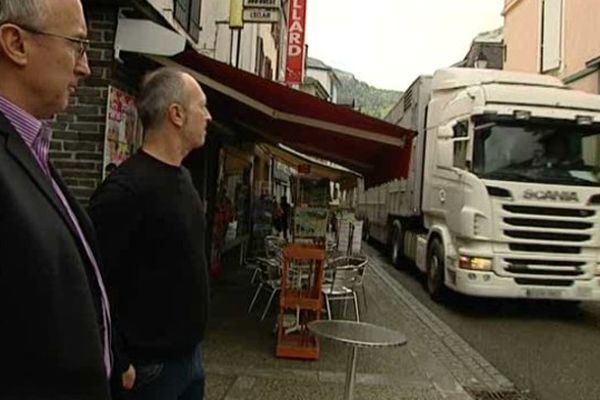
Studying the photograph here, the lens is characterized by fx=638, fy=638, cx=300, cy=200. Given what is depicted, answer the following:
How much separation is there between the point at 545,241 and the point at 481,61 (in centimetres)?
2307

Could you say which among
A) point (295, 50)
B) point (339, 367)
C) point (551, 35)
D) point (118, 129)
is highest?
point (551, 35)

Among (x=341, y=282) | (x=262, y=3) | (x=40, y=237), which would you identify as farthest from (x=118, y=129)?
(x=262, y=3)

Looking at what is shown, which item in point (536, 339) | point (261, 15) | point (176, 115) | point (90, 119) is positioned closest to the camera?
point (176, 115)

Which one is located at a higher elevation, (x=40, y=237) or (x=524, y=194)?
(x=524, y=194)

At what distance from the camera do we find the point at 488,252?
8906 millimetres

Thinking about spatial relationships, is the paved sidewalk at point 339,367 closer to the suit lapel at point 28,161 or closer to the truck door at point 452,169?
the truck door at point 452,169

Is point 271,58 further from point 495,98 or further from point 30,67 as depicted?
point 30,67

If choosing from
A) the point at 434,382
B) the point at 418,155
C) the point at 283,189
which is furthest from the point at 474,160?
the point at 283,189

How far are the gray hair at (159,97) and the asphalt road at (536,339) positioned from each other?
4.49 metres

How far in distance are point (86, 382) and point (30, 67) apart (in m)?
0.73

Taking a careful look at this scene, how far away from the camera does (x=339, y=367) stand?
237 inches

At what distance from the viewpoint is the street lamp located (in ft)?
96.3

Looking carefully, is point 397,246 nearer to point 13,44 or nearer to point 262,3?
point 262,3

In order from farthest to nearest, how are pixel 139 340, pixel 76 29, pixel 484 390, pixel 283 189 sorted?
pixel 283 189 < pixel 484 390 < pixel 139 340 < pixel 76 29
